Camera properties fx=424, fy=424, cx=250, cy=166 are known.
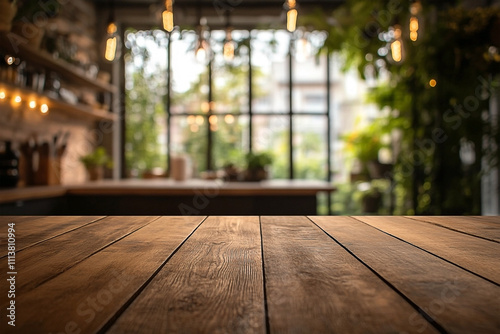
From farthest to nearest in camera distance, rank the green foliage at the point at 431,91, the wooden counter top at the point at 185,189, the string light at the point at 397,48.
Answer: the green foliage at the point at 431,91 < the wooden counter top at the point at 185,189 < the string light at the point at 397,48

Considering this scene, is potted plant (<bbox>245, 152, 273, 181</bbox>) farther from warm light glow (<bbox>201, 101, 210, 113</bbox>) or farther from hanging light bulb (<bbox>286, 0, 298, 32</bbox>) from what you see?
warm light glow (<bbox>201, 101, 210, 113</bbox>)

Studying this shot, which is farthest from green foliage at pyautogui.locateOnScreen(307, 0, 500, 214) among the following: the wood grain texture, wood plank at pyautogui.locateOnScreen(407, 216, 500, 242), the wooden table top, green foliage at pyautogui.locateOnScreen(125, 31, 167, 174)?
the wooden table top

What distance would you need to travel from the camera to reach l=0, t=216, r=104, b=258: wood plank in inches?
41.1

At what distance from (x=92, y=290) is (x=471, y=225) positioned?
117 centimetres

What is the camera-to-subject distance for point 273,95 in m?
5.75

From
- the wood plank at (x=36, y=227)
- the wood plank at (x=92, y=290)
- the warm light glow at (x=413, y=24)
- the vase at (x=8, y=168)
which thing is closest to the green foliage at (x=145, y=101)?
the vase at (x=8, y=168)

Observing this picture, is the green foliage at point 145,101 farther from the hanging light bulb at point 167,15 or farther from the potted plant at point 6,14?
the hanging light bulb at point 167,15

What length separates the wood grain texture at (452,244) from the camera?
809mm

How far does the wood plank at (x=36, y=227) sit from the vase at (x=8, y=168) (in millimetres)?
1864

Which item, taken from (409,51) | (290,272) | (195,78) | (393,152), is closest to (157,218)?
(290,272)

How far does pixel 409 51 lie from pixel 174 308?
4.44 metres

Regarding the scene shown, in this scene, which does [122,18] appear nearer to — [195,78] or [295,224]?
[195,78]

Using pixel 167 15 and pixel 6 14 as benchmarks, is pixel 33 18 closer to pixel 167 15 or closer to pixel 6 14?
pixel 6 14

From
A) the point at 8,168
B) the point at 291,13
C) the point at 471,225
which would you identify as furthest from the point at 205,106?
the point at 471,225
